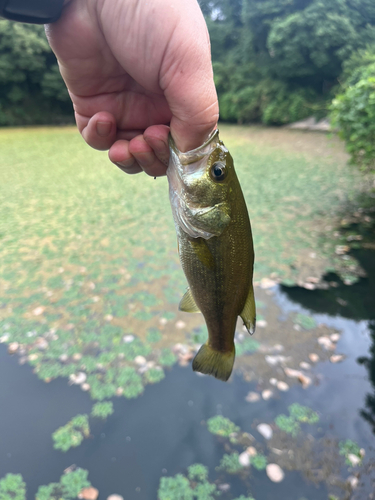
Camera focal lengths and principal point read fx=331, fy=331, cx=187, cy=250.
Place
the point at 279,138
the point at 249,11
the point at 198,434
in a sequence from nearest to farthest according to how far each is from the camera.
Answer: the point at 198,434 → the point at 279,138 → the point at 249,11

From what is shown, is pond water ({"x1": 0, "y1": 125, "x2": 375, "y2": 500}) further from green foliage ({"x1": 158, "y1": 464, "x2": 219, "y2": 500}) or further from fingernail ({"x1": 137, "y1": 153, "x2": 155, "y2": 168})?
fingernail ({"x1": 137, "y1": 153, "x2": 155, "y2": 168})

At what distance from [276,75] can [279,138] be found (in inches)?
373

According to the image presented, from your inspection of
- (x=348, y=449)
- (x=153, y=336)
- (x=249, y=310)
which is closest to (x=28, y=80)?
(x=153, y=336)

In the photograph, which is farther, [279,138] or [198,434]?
[279,138]

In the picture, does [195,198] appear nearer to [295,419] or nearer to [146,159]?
[146,159]

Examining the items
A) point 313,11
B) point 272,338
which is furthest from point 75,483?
point 313,11

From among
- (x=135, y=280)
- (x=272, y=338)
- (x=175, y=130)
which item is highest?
(x=175, y=130)

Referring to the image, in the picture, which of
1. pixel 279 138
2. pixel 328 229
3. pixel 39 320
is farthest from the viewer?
pixel 279 138

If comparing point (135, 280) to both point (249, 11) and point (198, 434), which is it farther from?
point (249, 11)

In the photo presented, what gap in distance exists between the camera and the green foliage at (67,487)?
224cm

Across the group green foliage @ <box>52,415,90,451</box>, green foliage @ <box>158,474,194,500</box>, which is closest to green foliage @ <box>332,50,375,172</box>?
green foliage @ <box>158,474,194,500</box>

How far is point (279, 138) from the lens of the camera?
17.0 m

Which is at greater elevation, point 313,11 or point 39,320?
point 313,11

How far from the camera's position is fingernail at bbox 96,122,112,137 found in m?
1.80
